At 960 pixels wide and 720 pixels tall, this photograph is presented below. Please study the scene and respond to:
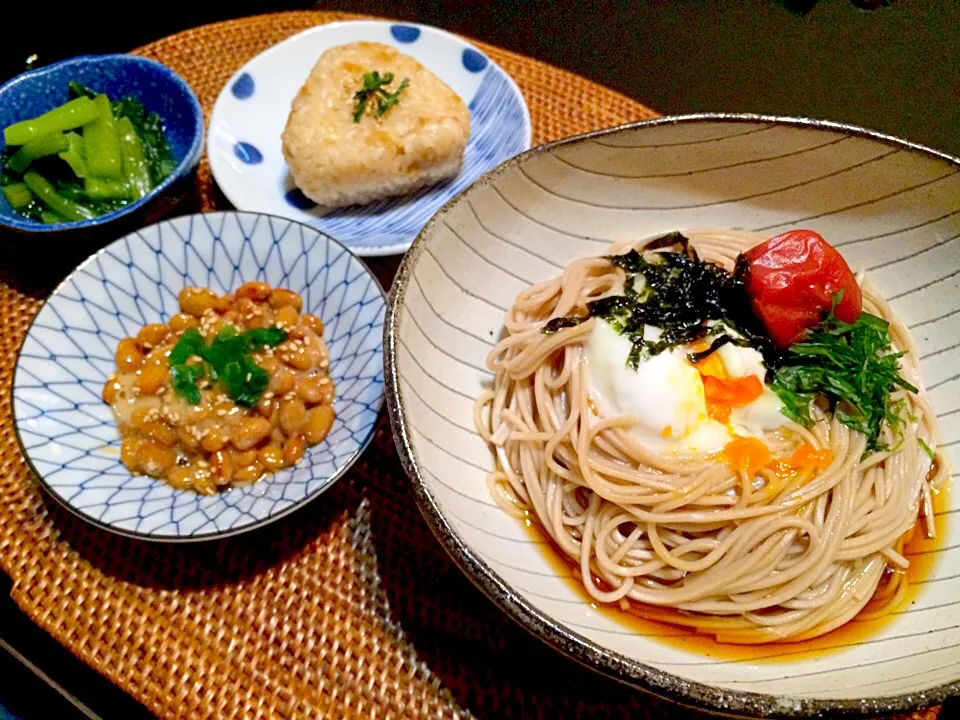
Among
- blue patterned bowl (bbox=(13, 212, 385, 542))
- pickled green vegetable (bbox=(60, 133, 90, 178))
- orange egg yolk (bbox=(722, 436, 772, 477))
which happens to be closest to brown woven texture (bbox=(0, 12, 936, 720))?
blue patterned bowl (bbox=(13, 212, 385, 542))

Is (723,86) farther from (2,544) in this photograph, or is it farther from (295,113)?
(2,544)

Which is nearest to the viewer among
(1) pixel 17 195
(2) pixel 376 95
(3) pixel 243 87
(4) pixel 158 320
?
(4) pixel 158 320

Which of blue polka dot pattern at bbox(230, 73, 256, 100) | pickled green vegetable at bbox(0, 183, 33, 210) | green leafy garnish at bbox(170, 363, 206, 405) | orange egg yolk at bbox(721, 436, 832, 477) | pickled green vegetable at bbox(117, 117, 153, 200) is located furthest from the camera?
blue polka dot pattern at bbox(230, 73, 256, 100)

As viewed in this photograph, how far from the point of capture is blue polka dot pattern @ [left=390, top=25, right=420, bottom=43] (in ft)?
10.7

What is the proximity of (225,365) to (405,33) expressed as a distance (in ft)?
6.28

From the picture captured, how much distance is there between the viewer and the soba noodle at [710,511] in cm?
183

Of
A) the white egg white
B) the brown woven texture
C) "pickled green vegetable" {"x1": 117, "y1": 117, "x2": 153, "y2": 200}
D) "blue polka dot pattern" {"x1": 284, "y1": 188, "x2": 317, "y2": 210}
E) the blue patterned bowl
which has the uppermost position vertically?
the white egg white

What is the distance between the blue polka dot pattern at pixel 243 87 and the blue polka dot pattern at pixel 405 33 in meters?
0.69

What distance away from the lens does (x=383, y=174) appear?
9.17 feet

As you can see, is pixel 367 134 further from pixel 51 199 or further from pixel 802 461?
pixel 802 461

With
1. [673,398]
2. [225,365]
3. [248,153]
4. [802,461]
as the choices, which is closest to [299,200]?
[248,153]

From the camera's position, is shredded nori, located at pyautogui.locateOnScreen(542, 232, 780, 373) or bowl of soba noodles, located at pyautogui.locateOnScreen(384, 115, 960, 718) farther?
shredded nori, located at pyautogui.locateOnScreen(542, 232, 780, 373)

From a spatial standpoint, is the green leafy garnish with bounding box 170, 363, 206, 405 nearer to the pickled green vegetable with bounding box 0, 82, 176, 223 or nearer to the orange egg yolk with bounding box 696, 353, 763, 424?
the pickled green vegetable with bounding box 0, 82, 176, 223

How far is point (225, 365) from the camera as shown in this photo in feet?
7.16
